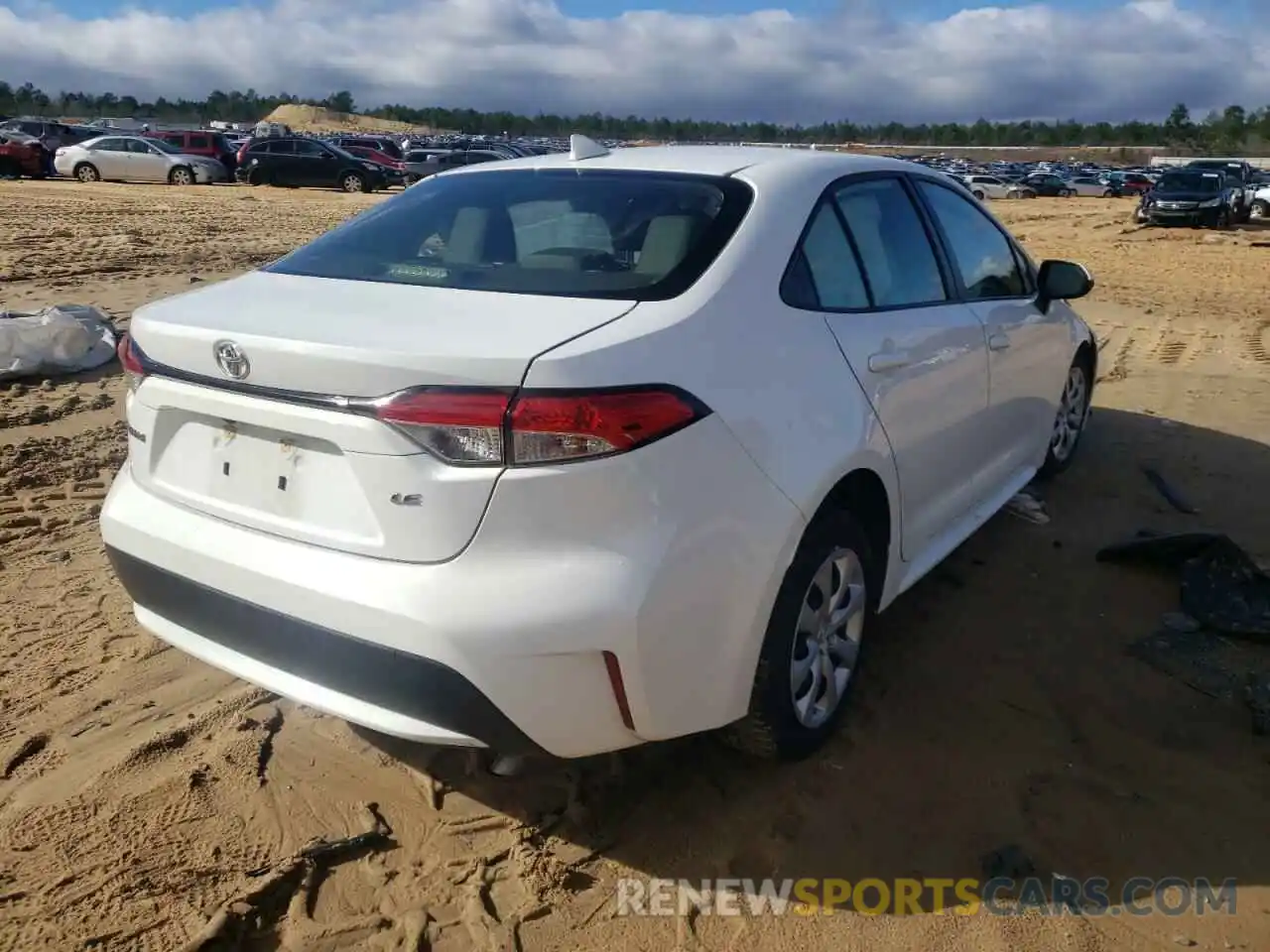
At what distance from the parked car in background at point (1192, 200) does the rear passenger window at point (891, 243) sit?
23.8 m

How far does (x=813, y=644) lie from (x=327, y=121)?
357 feet

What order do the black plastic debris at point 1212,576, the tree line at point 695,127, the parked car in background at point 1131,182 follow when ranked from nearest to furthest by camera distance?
1. the black plastic debris at point 1212,576
2. the parked car in background at point 1131,182
3. the tree line at point 695,127

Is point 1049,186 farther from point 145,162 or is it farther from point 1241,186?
point 145,162

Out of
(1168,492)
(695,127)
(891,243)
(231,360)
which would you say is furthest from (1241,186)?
(695,127)

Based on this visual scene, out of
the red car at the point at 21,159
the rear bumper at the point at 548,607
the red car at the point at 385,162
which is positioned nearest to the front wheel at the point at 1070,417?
the rear bumper at the point at 548,607

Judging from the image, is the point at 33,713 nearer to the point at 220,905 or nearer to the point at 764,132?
the point at 220,905

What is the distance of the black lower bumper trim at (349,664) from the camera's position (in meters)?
2.27

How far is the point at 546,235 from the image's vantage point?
120 inches

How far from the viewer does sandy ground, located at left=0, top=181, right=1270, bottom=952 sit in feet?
8.11

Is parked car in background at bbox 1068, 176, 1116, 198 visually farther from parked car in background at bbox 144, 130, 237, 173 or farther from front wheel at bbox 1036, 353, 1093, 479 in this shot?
front wheel at bbox 1036, 353, 1093, 479

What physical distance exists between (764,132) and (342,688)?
311ft

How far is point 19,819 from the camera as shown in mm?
2736

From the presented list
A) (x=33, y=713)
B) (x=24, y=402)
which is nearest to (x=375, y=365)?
(x=33, y=713)

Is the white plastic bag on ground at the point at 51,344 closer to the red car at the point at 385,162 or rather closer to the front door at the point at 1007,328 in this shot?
the front door at the point at 1007,328
